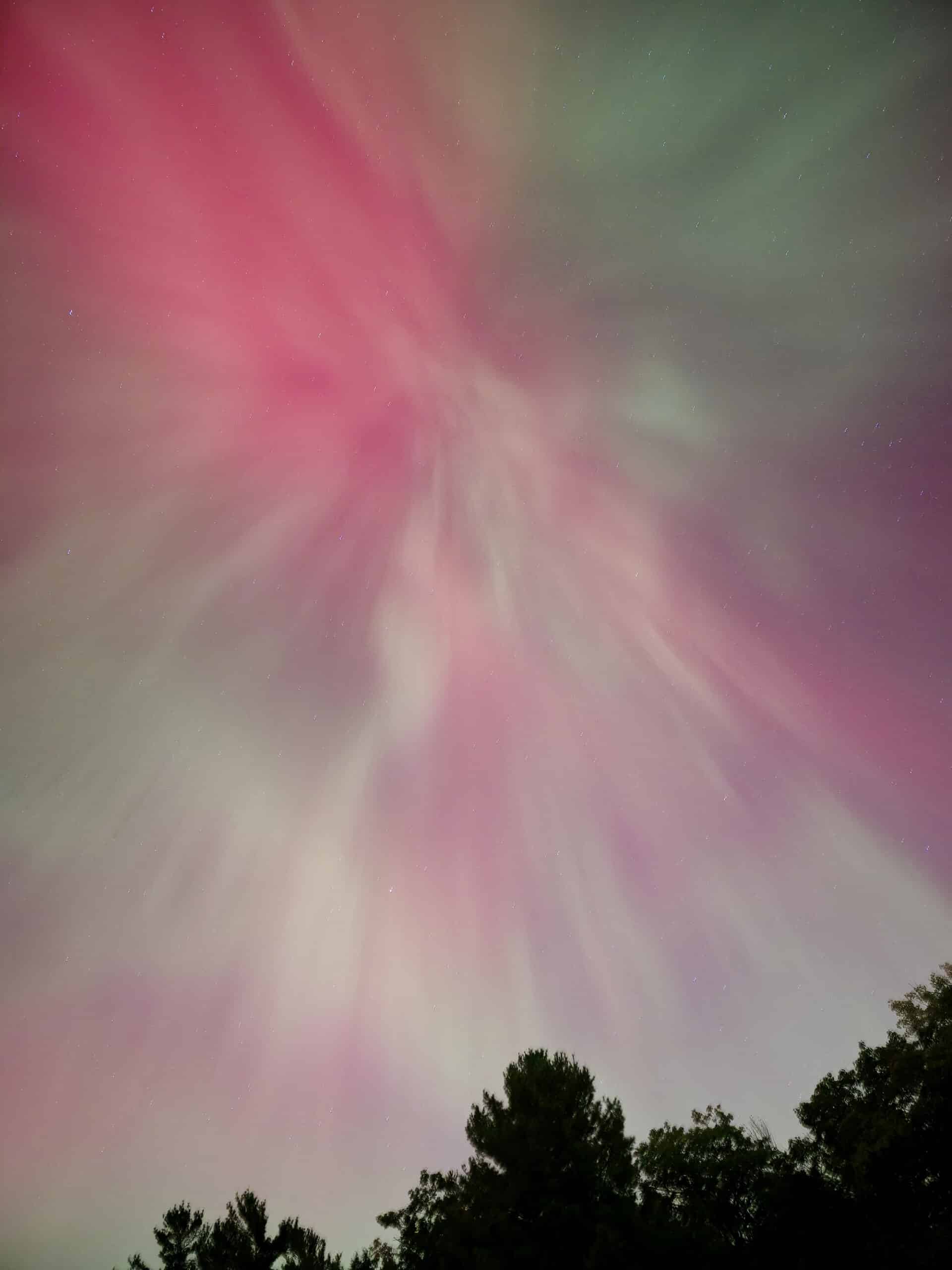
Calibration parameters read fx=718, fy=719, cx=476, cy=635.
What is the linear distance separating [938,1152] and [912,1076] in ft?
9.36

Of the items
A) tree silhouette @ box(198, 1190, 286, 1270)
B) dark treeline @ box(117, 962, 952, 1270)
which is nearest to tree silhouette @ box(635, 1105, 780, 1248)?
dark treeline @ box(117, 962, 952, 1270)

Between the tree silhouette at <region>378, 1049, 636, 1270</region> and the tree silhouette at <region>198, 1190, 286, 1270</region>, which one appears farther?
the tree silhouette at <region>198, 1190, 286, 1270</region>

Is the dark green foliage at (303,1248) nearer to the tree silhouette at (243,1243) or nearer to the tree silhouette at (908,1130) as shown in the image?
the tree silhouette at (243,1243)

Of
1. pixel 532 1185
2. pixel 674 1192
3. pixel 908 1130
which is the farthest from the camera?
pixel 674 1192

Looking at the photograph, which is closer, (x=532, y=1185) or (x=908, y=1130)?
(x=532, y=1185)

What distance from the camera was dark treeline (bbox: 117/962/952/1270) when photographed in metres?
24.1

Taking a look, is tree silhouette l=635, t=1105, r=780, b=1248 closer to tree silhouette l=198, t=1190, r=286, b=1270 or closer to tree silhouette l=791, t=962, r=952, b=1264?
tree silhouette l=791, t=962, r=952, b=1264

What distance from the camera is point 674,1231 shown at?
23297mm

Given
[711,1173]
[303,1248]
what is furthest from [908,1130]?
[303,1248]

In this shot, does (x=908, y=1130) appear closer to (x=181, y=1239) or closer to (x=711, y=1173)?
(x=711, y=1173)

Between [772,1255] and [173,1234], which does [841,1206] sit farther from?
[173,1234]

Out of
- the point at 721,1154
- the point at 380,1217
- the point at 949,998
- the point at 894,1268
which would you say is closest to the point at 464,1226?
the point at 380,1217

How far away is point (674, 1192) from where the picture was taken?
126 feet

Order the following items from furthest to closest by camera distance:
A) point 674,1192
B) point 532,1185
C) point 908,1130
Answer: point 674,1192
point 908,1130
point 532,1185
